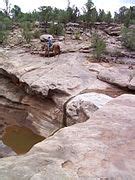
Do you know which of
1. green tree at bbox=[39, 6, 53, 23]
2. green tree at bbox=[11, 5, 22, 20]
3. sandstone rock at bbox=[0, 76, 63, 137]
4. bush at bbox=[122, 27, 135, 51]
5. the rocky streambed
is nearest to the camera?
the rocky streambed

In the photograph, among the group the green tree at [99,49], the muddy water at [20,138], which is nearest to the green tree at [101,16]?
the green tree at [99,49]

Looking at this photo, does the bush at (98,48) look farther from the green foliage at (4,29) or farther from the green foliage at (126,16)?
the green foliage at (126,16)

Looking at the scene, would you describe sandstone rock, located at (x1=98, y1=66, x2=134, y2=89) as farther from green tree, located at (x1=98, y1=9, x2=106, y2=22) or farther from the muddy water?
green tree, located at (x1=98, y1=9, x2=106, y2=22)

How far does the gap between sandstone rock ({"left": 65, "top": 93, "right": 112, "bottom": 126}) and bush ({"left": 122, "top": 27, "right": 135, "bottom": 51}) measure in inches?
266

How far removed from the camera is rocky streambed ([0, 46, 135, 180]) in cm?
439

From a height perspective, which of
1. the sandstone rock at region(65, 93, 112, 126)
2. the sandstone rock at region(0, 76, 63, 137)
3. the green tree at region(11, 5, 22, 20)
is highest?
the green tree at region(11, 5, 22, 20)

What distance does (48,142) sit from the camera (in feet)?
16.9

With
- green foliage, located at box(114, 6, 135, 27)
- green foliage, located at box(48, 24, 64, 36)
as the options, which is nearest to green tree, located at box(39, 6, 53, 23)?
green foliage, located at box(48, 24, 64, 36)

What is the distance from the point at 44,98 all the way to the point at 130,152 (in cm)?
842

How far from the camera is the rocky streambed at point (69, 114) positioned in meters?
4.39

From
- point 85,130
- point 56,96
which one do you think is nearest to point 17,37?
point 56,96

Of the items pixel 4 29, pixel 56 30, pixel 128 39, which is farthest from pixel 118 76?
pixel 4 29

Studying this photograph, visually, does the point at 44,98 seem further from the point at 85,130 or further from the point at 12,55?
the point at 85,130

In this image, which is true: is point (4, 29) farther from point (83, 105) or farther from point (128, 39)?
point (83, 105)
